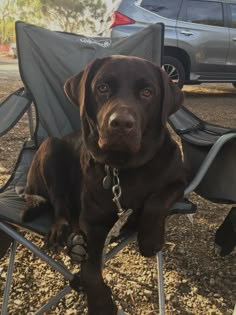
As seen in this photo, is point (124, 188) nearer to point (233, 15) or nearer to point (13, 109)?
point (13, 109)

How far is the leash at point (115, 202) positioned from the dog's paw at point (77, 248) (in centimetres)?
9

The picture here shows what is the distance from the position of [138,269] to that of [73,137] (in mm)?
882

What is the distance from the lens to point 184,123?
2.38m

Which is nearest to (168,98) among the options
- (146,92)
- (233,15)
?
(146,92)

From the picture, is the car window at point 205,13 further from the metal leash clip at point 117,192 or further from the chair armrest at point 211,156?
the metal leash clip at point 117,192

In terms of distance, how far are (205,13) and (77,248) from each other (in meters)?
6.74

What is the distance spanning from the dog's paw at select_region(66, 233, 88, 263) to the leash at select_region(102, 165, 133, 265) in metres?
0.09

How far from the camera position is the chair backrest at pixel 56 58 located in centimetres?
272

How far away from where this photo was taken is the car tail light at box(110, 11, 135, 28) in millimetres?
6699

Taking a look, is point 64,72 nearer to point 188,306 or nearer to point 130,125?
point 130,125

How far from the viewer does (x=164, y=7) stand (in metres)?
7.28

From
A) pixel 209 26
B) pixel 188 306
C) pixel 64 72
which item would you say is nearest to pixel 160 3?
pixel 209 26

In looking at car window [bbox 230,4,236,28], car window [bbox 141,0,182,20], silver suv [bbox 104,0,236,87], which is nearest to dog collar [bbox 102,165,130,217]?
silver suv [bbox 104,0,236,87]

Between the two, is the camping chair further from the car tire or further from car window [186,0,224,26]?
car window [186,0,224,26]
